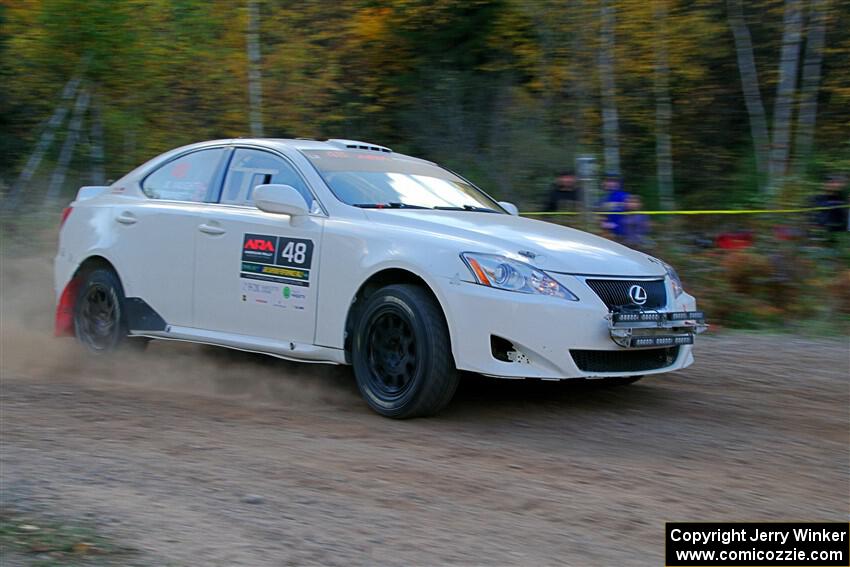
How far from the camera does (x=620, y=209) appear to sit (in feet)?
43.9

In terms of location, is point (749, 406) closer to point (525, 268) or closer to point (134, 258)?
point (525, 268)

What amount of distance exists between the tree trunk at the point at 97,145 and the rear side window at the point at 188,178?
38.3 feet

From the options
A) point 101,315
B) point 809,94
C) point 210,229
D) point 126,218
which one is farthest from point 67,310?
point 809,94

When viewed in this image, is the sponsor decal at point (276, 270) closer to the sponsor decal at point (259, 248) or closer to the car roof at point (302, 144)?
the sponsor decal at point (259, 248)

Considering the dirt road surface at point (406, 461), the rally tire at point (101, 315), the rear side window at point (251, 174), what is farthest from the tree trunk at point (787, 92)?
the rally tire at point (101, 315)

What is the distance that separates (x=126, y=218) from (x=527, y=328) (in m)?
3.54

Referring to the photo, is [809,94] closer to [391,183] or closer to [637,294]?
[391,183]

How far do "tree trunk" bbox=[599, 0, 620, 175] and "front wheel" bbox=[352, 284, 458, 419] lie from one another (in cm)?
929

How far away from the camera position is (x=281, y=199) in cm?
648

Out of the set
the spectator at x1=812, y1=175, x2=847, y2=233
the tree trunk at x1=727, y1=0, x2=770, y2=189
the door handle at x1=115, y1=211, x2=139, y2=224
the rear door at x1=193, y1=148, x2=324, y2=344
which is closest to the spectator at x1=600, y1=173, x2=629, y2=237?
the spectator at x1=812, y1=175, x2=847, y2=233

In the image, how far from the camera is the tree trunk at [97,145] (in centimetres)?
1881

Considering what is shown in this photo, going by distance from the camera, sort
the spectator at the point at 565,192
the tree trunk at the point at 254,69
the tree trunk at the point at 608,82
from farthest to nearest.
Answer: the tree trunk at the point at 254,69, the tree trunk at the point at 608,82, the spectator at the point at 565,192

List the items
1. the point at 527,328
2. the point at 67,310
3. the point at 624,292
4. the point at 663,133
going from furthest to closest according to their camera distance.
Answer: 1. the point at 663,133
2. the point at 67,310
3. the point at 624,292
4. the point at 527,328

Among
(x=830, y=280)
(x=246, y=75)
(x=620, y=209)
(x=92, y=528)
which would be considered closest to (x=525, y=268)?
(x=92, y=528)
